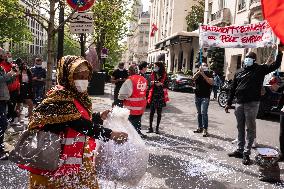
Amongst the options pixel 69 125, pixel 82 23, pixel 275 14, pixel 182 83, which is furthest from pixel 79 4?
pixel 182 83

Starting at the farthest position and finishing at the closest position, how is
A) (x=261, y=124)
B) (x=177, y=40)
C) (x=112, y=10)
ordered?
(x=177, y=40) < (x=112, y=10) < (x=261, y=124)

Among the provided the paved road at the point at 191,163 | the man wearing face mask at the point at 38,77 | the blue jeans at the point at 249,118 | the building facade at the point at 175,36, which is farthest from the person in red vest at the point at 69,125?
the building facade at the point at 175,36

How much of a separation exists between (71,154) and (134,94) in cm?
486

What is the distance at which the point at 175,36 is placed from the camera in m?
41.3

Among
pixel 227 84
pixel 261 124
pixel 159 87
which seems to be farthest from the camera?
pixel 227 84

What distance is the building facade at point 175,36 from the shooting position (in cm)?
4200

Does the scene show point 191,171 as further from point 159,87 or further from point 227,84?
point 227,84

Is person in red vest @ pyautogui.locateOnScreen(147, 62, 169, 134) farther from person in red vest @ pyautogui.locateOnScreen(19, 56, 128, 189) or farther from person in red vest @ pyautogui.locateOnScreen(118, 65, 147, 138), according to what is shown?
person in red vest @ pyautogui.locateOnScreen(19, 56, 128, 189)

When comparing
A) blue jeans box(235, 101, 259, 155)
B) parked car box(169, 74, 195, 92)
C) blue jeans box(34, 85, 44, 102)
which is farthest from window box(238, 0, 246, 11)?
blue jeans box(235, 101, 259, 155)

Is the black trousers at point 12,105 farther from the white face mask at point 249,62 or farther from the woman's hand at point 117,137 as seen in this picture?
the woman's hand at point 117,137

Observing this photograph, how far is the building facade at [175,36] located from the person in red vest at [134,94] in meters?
32.4

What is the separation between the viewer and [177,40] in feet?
138

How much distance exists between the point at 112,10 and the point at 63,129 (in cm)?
A: 2118

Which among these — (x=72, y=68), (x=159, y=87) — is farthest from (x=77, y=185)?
(x=159, y=87)
